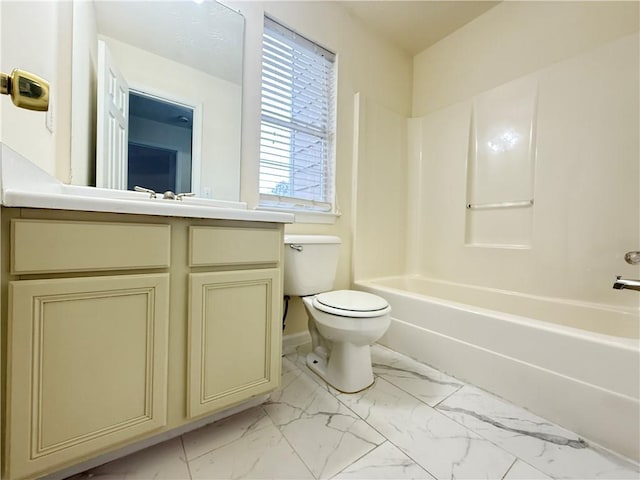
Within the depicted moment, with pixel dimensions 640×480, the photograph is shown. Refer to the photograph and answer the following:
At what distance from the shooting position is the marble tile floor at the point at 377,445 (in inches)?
34.0

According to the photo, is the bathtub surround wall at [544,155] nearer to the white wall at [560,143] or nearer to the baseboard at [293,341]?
the white wall at [560,143]

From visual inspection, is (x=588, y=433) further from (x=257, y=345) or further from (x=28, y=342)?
(x=28, y=342)

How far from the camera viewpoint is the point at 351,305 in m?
1.26

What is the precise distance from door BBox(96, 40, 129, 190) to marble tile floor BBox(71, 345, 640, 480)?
1.10 metres

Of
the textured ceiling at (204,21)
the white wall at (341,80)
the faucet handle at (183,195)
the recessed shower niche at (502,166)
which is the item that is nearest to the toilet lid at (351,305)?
the white wall at (341,80)

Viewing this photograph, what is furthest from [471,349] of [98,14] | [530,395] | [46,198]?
[98,14]

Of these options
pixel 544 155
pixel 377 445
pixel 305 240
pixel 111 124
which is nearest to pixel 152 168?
pixel 111 124

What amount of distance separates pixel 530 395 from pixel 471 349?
0.88ft

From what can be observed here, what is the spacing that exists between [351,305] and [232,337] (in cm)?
54

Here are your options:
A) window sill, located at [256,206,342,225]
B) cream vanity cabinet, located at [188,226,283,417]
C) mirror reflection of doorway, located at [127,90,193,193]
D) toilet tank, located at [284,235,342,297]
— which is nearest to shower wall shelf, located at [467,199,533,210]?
window sill, located at [256,206,342,225]

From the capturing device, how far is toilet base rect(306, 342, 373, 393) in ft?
4.26

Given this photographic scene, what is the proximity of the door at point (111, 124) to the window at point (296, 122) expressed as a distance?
2.26ft

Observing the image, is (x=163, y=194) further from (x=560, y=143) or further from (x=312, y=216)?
(x=560, y=143)

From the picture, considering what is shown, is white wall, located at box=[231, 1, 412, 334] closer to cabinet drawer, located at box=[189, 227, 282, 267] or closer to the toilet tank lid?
the toilet tank lid
